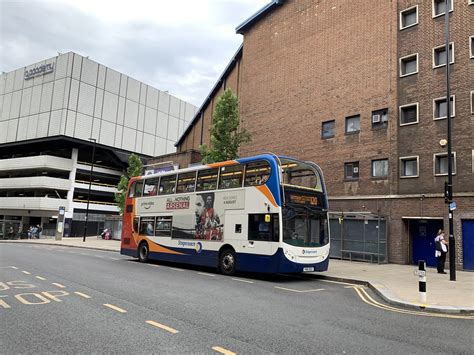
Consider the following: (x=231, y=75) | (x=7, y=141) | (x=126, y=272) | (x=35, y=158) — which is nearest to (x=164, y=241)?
(x=126, y=272)

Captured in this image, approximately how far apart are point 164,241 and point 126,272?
379 centimetres

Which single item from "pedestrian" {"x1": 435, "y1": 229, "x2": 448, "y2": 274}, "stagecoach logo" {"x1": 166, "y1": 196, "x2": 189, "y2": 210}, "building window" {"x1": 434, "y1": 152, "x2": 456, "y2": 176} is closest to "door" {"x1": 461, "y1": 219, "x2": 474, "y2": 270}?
"pedestrian" {"x1": 435, "y1": 229, "x2": 448, "y2": 274}

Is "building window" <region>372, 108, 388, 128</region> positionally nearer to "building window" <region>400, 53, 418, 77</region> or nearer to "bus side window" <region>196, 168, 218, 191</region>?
"building window" <region>400, 53, 418, 77</region>

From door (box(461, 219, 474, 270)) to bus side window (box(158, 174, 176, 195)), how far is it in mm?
13368

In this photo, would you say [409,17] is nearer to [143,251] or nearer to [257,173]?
[257,173]

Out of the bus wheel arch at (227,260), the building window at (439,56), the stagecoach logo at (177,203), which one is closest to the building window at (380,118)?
the building window at (439,56)

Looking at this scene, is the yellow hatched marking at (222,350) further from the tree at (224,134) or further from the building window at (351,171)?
the building window at (351,171)

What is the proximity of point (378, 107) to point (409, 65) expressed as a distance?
2735mm

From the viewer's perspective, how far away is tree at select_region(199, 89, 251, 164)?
918 inches

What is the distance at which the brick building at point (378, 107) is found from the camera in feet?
64.2

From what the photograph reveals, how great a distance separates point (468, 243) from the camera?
1803 cm

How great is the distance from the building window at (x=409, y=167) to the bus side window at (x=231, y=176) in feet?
35.3

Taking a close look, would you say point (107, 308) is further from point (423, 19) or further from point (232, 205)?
point (423, 19)

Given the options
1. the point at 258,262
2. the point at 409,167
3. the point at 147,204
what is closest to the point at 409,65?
the point at 409,167
